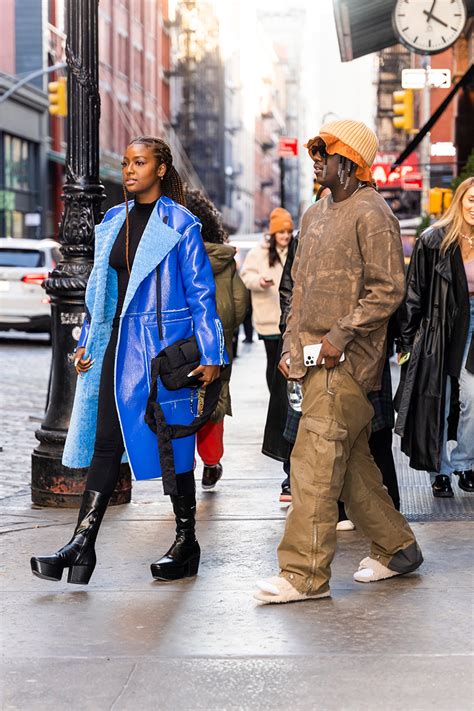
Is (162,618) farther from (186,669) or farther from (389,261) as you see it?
(389,261)

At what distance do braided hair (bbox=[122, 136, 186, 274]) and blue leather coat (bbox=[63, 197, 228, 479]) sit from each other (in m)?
0.09

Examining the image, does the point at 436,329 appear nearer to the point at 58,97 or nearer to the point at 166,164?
the point at 166,164

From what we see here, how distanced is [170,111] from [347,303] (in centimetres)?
6982

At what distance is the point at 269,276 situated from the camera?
11.3 m

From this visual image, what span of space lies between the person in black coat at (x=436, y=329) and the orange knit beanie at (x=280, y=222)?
9.77 feet

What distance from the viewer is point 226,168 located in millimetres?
89375

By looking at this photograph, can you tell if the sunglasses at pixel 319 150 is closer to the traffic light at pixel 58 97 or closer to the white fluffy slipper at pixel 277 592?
the white fluffy slipper at pixel 277 592

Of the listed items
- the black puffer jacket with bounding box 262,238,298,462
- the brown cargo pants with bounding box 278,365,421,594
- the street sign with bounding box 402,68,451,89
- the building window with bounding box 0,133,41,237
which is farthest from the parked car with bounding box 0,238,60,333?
the building window with bounding box 0,133,41,237

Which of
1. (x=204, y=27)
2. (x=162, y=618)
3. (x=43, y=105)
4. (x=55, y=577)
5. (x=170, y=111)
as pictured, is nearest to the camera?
(x=162, y=618)

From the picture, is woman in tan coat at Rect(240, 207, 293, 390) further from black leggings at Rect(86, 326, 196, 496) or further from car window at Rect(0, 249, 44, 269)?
car window at Rect(0, 249, 44, 269)

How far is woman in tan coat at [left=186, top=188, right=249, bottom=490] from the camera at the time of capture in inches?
334

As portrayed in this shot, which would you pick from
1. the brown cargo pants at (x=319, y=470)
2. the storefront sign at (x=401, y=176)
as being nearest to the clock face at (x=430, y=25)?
→ the brown cargo pants at (x=319, y=470)

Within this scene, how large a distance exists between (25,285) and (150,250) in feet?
56.8

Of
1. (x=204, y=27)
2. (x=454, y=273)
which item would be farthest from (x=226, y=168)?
(x=454, y=273)
